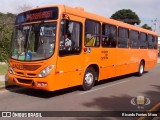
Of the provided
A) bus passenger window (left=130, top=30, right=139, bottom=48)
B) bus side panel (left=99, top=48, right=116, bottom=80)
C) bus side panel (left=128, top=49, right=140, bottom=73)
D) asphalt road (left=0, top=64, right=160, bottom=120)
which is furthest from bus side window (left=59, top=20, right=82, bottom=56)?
bus passenger window (left=130, top=30, right=139, bottom=48)

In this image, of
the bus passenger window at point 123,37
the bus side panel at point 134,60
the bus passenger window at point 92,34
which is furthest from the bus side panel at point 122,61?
the bus passenger window at point 92,34

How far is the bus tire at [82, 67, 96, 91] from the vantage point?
11477 millimetres

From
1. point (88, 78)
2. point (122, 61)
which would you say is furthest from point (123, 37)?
point (88, 78)

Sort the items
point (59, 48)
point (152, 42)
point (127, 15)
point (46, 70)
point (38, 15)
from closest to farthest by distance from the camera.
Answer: point (46, 70) < point (59, 48) < point (38, 15) < point (152, 42) < point (127, 15)

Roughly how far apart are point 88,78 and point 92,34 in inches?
66.7

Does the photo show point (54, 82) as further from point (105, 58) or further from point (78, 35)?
point (105, 58)

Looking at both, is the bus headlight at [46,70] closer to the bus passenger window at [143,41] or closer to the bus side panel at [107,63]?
the bus side panel at [107,63]

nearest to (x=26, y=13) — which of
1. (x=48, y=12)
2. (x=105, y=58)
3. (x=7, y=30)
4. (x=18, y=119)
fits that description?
(x=48, y=12)

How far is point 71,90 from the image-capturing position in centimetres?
1170

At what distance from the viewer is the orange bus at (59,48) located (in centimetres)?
976

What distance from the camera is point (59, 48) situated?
386 inches

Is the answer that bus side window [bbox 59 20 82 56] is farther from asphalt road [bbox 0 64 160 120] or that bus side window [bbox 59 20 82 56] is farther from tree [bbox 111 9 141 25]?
tree [bbox 111 9 141 25]

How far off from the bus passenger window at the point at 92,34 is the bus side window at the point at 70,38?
52 cm

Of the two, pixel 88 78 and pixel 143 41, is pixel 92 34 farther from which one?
pixel 143 41
